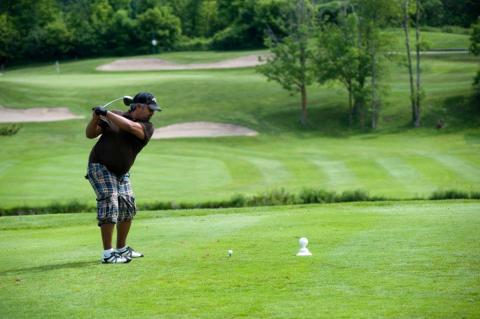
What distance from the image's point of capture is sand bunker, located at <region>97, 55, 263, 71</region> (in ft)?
233

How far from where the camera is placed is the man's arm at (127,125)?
11.0 metres

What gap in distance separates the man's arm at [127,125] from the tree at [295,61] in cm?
4045

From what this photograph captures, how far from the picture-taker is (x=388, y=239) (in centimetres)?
1205

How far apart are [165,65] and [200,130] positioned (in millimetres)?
25063

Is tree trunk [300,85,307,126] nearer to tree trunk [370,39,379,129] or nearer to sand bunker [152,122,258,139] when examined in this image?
sand bunker [152,122,258,139]

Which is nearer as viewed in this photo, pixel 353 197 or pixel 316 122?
pixel 353 197

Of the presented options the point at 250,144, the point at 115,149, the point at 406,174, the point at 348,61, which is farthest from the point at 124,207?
the point at 348,61

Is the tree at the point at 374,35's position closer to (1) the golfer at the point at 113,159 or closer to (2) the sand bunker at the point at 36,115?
(2) the sand bunker at the point at 36,115

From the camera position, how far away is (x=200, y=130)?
164ft

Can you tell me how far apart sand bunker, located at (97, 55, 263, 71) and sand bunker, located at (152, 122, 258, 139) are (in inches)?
791

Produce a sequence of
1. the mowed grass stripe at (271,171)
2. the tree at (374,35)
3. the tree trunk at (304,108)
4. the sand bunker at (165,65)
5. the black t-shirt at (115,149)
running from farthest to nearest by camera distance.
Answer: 1. the sand bunker at (165,65)
2. the tree trunk at (304,108)
3. the tree at (374,35)
4. the mowed grass stripe at (271,171)
5. the black t-shirt at (115,149)

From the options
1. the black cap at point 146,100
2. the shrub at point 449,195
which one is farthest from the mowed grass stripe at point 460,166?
the black cap at point 146,100

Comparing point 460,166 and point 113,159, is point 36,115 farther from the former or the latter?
point 113,159

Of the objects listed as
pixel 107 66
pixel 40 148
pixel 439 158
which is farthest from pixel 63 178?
pixel 107 66
